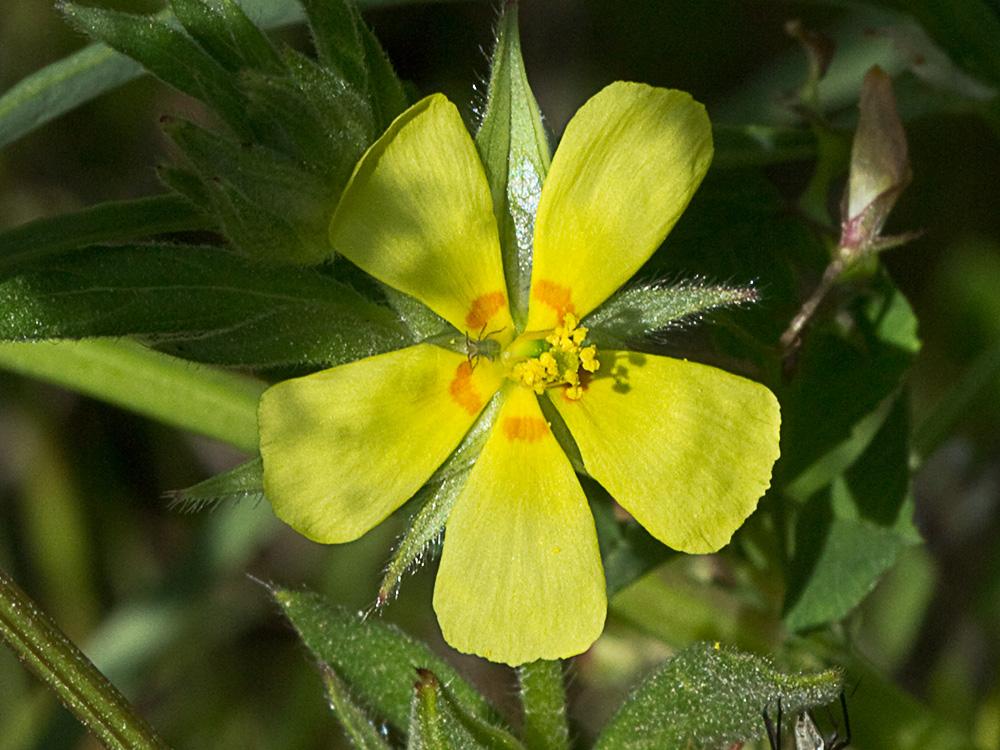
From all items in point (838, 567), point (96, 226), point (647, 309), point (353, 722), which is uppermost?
point (96, 226)

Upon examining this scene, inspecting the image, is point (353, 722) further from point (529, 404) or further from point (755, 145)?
point (755, 145)

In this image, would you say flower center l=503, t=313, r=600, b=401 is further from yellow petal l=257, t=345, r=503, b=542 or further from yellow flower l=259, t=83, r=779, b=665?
yellow petal l=257, t=345, r=503, b=542

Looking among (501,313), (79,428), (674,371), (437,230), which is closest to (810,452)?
(674,371)

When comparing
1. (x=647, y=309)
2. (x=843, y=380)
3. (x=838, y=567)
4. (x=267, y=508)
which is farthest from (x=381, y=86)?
(x=267, y=508)

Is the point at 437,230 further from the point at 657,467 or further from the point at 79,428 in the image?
the point at 79,428

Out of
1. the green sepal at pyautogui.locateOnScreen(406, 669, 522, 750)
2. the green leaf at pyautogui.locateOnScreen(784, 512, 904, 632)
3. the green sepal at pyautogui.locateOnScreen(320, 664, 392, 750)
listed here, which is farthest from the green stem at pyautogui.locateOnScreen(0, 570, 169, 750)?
the green leaf at pyautogui.locateOnScreen(784, 512, 904, 632)

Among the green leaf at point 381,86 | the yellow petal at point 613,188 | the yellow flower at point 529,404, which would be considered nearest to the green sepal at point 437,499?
the yellow flower at point 529,404

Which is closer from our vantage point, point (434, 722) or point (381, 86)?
point (434, 722)

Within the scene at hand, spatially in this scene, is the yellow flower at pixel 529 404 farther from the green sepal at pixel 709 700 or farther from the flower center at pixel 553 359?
the green sepal at pixel 709 700
